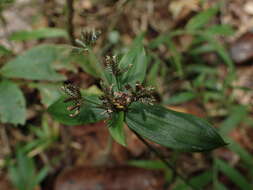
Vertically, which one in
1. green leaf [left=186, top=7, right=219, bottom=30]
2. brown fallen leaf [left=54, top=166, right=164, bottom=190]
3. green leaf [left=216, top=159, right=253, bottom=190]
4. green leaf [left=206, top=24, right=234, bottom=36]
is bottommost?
green leaf [left=216, top=159, right=253, bottom=190]

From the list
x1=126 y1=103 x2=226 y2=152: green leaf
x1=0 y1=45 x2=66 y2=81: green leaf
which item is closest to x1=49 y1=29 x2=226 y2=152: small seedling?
x1=126 y1=103 x2=226 y2=152: green leaf

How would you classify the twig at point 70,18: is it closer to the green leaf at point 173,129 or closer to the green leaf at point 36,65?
the green leaf at point 36,65

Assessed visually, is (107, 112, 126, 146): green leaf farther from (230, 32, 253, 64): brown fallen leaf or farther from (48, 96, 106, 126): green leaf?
(230, 32, 253, 64): brown fallen leaf

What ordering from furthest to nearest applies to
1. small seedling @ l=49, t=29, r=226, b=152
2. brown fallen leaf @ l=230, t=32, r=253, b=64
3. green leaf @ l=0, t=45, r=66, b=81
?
brown fallen leaf @ l=230, t=32, r=253, b=64
green leaf @ l=0, t=45, r=66, b=81
small seedling @ l=49, t=29, r=226, b=152

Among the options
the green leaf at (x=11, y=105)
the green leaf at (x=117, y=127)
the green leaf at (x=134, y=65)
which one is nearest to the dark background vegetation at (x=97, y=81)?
the green leaf at (x=11, y=105)

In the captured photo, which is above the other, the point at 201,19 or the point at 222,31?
the point at 201,19

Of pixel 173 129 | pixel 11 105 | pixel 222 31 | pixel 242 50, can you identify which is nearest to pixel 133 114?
pixel 173 129

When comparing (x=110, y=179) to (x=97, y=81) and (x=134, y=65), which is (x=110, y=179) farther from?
(x=134, y=65)
